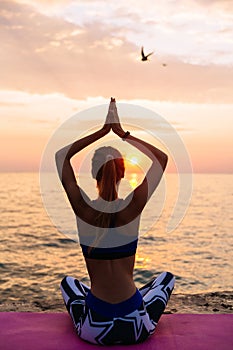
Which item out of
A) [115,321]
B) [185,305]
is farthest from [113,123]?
[185,305]


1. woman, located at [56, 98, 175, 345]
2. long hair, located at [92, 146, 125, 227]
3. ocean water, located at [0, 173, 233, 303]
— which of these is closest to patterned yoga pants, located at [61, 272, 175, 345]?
woman, located at [56, 98, 175, 345]

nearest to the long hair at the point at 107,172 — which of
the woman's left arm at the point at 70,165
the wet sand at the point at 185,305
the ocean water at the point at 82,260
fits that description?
the woman's left arm at the point at 70,165

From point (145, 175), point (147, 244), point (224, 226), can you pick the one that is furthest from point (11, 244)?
point (145, 175)

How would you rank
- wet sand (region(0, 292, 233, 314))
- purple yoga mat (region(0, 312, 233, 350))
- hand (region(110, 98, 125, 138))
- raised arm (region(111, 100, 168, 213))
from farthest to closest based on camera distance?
wet sand (region(0, 292, 233, 314)), purple yoga mat (region(0, 312, 233, 350)), hand (region(110, 98, 125, 138)), raised arm (region(111, 100, 168, 213))

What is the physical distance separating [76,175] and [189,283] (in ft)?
Result: 42.2

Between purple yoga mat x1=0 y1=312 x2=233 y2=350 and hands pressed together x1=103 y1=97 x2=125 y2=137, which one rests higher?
hands pressed together x1=103 y1=97 x2=125 y2=137

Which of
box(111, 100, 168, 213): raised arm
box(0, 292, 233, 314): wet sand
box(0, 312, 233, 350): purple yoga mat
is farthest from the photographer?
box(0, 292, 233, 314): wet sand

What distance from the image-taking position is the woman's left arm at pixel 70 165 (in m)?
3.79

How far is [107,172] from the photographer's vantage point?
373 cm

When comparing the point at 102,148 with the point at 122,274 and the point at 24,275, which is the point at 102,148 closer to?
the point at 122,274

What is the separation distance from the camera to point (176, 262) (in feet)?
66.4

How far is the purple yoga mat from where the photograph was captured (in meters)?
4.11

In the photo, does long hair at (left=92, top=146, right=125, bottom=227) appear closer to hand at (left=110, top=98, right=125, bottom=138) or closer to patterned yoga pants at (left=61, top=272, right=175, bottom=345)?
hand at (left=110, top=98, right=125, bottom=138)

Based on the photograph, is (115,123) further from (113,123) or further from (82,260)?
(82,260)
